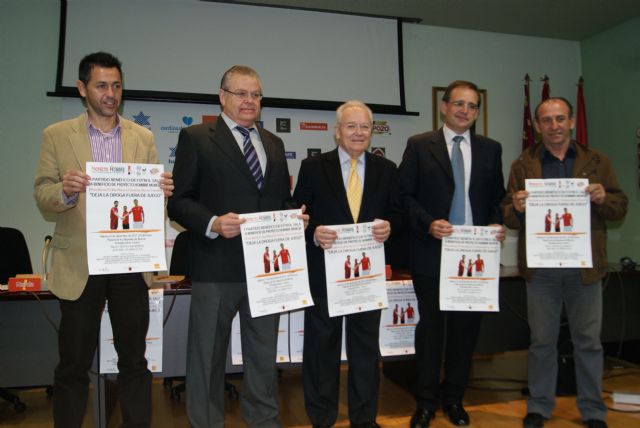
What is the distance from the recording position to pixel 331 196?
2.54 metres

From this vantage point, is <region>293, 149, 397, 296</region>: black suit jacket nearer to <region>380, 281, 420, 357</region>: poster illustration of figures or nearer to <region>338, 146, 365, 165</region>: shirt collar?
<region>338, 146, 365, 165</region>: shirt collar

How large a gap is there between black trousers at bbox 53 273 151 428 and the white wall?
3.13 meters

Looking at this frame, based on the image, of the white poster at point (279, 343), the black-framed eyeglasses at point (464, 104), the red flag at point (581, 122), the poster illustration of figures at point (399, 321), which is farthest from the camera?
the red flag at point (581, 122)

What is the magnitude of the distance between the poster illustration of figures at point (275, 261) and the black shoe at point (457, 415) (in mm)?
1190

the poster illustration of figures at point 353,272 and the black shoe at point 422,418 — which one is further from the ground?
the poster illustration of figures at point 353,272

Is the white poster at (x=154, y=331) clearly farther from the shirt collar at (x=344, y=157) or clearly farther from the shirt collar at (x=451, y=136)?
the shirt collar at (x=451, y=136)

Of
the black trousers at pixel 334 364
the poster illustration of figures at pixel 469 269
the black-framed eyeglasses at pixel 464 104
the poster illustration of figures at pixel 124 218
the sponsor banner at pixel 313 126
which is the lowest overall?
the black trousers at pixel 334 364

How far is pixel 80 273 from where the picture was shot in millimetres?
2018

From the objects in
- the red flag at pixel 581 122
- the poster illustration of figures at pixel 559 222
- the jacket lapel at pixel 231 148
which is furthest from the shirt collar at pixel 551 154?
the red flag at pixel 581 122

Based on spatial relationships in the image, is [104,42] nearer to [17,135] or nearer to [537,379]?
[17,135]

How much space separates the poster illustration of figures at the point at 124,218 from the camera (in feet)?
6.48

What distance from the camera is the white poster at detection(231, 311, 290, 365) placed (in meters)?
2.91

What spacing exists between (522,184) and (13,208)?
4.47m

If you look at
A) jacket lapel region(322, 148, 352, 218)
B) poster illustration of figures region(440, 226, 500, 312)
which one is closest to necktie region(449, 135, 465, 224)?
poster illustration of figures region(440, 226, 500, 312)
